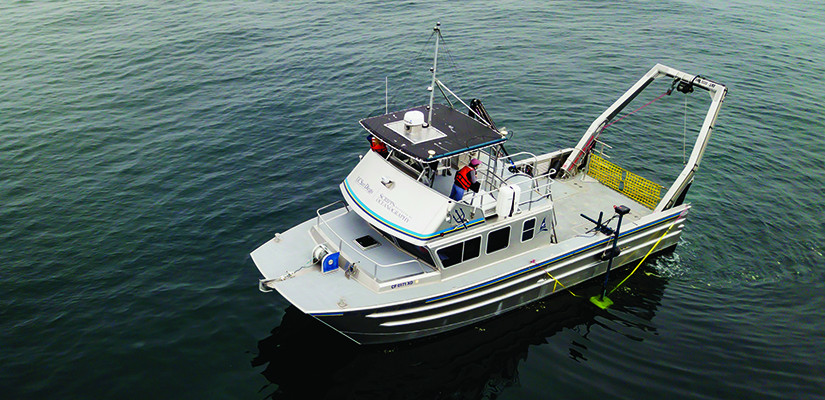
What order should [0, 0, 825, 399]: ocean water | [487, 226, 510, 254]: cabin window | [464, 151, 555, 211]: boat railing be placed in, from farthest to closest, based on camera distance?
[464, 151, 555, 211]: boat railing < [487, 226, 510, 254]: cabin window < [0, 0, 825, 399]: ocean water

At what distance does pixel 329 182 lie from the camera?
24.1m

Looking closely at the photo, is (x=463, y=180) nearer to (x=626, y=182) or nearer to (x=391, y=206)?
(x=391, y=206)

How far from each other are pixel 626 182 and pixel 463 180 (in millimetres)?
8023

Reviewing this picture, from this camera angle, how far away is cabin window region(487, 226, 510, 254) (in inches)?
615

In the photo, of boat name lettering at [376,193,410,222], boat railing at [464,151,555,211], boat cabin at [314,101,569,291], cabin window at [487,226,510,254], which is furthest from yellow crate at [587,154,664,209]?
boat name lettering at [376,193,410,222]

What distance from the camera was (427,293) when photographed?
1466cm

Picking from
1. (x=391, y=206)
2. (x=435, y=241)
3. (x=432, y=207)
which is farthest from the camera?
(x=391, y=206)

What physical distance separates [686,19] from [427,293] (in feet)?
124

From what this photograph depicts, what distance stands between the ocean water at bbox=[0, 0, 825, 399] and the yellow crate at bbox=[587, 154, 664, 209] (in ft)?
7.44

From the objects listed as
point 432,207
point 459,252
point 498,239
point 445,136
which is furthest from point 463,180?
point 498,239

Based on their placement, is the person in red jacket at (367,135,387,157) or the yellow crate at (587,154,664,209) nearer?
the person in red jacket at (367,135,387,157)

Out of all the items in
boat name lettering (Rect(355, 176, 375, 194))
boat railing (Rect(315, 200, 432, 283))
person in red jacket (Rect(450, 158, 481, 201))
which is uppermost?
person in red jacket (Rect(450, 158, 481, 201))

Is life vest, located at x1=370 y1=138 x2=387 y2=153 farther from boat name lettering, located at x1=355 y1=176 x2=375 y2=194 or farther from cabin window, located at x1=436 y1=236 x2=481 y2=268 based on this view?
cabin window, located at x1=436 y1=236 x2=481 y2=268

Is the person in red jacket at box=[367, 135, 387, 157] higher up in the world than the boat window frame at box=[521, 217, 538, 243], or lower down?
higher up
